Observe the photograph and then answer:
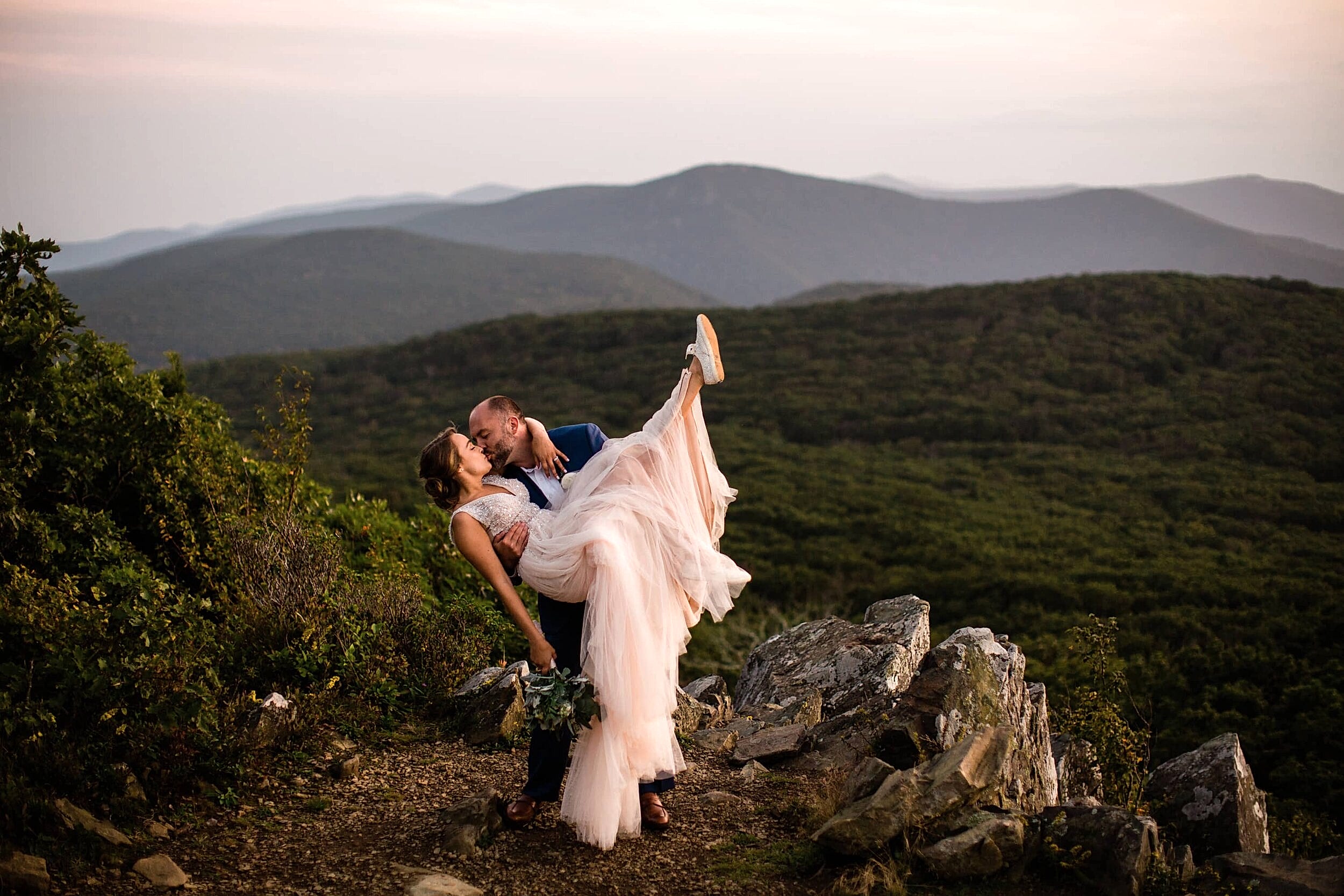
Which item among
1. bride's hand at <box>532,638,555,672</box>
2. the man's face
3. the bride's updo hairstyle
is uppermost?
the man's face

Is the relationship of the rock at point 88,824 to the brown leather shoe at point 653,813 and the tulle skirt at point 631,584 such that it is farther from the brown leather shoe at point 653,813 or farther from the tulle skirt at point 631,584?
Answer: the brown leather shoe at point 653,813

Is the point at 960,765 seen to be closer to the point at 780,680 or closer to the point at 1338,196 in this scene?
the point at 780,680

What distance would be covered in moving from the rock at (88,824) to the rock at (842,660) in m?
4.86

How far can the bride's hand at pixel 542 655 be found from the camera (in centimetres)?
457

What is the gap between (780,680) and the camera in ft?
27.8

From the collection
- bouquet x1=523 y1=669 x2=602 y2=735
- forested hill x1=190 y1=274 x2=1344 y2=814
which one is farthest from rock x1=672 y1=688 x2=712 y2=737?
forested hill x1=190 y1=274 x2=1344 y2=814

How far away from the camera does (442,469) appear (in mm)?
4582

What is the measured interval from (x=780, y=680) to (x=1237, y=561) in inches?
1039

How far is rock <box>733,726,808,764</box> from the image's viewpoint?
6.32 meters

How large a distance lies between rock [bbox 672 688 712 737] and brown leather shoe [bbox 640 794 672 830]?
63.9 inches

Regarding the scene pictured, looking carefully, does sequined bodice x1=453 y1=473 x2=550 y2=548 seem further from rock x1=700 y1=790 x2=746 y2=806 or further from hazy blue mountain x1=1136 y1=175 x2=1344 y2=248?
hazy blue mountain x1=1136 y1=175 x2=1344 y2=248

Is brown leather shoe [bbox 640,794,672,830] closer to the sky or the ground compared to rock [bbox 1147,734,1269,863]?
closer to the sky

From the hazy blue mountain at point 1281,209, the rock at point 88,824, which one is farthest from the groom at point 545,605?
the hazy blue mountain at point 1281,209

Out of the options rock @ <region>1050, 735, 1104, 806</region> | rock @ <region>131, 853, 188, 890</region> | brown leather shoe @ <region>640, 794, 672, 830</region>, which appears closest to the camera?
rock @ <region>131, 853, 188, 890</region>
